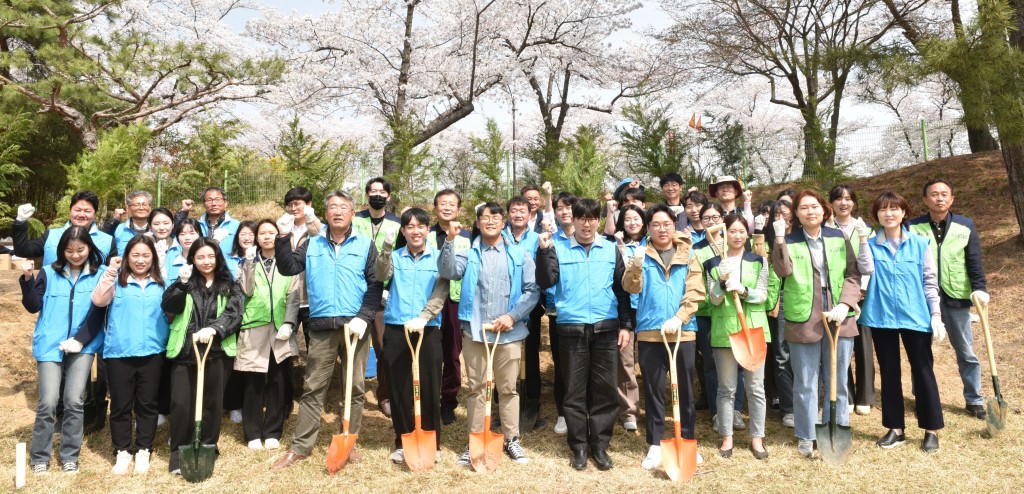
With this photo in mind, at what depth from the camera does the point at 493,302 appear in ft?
14.3

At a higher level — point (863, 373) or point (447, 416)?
point (863, 373)

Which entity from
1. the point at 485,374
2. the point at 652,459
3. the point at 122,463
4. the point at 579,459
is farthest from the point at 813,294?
the point at 122,463

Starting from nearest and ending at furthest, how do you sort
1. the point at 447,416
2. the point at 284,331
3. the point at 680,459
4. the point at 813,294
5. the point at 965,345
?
the point at 680,459, the point at 813,294, the point at 284,331, the point at 965,345, the point at 447,416

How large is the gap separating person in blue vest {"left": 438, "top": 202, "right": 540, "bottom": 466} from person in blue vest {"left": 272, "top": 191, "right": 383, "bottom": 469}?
0.58 meters

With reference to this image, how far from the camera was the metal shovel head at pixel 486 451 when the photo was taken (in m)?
4.27

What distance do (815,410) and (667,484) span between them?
1250 mm

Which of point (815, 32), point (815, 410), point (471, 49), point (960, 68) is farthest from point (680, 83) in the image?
point (815, 410)

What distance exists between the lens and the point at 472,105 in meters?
17.0

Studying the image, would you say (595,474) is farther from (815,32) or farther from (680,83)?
(680,83)

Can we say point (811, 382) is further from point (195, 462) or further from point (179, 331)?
point (179, 331)

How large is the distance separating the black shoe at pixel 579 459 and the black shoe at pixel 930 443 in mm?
2355

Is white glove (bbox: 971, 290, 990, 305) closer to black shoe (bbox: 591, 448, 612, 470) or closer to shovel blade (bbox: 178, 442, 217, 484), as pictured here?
black shoe (bbox: 591, 448, 612, 470)

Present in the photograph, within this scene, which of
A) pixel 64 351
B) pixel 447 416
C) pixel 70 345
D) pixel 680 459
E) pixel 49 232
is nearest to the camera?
pixel 680 459

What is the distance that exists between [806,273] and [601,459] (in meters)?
1.89
